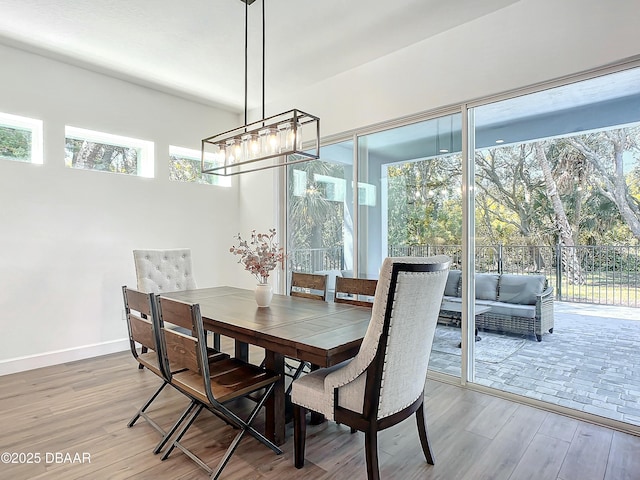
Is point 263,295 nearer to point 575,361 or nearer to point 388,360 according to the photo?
point 388,360

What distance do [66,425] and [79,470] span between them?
0.63 m

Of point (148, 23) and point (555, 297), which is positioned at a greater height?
point (148, 23)

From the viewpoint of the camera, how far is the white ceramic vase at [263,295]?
8.77 feet

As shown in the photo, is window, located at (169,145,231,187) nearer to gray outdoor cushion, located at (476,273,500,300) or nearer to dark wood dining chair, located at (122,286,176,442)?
dark wood dining chair, located at (122,286,176,442)

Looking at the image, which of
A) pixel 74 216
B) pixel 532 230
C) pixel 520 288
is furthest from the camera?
pixel 74 216

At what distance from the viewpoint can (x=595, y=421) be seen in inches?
96.1

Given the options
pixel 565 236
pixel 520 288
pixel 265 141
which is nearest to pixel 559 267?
pixel 565 236

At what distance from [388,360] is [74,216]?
11.8 feet

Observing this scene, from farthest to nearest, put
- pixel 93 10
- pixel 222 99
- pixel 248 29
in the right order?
pixel 222 99 < pixel 248 29 < pixel 93 10

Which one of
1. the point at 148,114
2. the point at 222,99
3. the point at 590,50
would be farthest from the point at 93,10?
the point at 590,50

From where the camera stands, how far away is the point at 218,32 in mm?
3080

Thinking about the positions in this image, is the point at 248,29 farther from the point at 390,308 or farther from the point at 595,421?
the point at 595,421

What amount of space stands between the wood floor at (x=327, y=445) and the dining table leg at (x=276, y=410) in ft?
0.26

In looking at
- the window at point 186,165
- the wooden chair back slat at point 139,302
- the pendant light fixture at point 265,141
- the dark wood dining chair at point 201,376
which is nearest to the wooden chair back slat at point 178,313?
the dark wood dining chair at point 201,376
